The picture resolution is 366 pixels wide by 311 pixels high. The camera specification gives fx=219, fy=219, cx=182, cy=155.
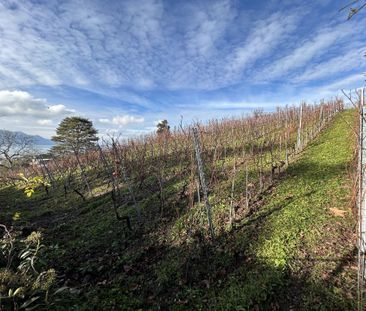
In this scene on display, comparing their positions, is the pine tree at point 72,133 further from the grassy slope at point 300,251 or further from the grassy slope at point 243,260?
the grassy slope at point 300,251

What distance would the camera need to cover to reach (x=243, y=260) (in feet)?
11.2

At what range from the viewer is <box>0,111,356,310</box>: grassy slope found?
107 inches

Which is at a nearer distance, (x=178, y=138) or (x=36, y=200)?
(x=36, y=200)

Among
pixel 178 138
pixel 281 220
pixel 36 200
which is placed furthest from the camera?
pixel 178 138

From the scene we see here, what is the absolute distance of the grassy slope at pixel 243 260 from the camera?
2.72m

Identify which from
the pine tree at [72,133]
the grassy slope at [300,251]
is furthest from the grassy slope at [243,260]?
the pine tree at [72,133]

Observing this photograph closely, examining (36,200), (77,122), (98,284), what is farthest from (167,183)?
(77,122)

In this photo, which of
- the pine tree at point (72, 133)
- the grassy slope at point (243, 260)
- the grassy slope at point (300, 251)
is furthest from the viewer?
the pine tree at point (72, 133)

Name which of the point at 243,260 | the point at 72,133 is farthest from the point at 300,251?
the point at 72,133

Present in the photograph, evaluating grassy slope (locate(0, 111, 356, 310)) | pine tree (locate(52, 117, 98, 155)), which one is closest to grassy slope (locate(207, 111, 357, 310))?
grassy slope (locate(0, 111, 356, 310))

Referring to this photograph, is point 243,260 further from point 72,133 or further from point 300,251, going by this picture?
point 72,133

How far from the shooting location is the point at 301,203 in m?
4.34

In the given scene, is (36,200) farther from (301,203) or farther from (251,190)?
(301,203)

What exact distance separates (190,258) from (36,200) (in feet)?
35.2
